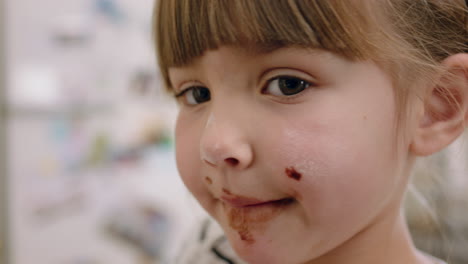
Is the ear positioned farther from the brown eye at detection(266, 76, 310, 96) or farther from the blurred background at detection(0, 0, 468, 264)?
the blurred background at detection(0, 0, 468, 264)

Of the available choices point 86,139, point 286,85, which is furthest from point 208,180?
point 86,139

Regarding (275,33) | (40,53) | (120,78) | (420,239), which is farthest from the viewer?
(120,78)

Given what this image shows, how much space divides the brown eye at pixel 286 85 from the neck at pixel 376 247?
0.63 ft

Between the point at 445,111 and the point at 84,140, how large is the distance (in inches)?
51.9

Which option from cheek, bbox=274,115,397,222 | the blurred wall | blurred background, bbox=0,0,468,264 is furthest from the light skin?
the blurred wall

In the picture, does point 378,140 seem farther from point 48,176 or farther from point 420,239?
point 48,176

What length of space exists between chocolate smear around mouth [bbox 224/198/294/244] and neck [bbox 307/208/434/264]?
12 centimetres

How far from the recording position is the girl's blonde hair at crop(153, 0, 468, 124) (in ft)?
1.37

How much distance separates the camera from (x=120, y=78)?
1606 mm

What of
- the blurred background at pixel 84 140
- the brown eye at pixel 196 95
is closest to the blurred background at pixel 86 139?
the blurred background at pixel 84 140

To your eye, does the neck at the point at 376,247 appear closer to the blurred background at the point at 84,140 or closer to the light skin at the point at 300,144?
the light skin at the point at 300,144

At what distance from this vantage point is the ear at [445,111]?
0.48m

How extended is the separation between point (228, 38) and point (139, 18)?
1.27 metres

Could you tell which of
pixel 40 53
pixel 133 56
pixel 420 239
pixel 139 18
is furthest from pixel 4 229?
pixel 420 239
